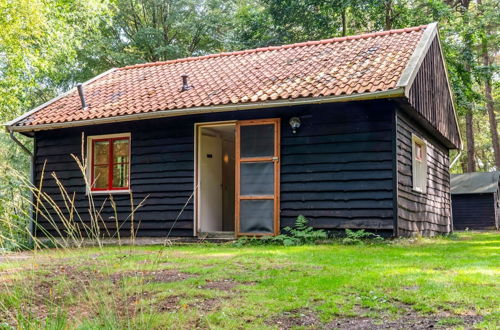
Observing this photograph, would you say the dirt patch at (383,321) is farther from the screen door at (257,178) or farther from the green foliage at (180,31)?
the green foliage at (180,31)

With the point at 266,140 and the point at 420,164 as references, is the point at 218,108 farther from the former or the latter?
the point at 420,164

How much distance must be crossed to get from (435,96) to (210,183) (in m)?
5.56

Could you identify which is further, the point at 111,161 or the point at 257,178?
the point at 111,161

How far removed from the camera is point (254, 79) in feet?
34.4

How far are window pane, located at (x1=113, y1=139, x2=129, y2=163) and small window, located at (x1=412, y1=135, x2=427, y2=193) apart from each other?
5.85 m

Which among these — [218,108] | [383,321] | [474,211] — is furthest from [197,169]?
[474,211]

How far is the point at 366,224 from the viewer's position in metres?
8.73

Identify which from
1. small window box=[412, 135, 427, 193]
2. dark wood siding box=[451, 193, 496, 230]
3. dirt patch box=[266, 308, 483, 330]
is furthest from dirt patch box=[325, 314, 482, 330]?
dark wood siding box=[451, 193, 496, 230]

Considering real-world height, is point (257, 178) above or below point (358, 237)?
above

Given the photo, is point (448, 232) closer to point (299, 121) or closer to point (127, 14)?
point (299, 121)

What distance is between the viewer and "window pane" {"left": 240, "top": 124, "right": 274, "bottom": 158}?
31.2 ft

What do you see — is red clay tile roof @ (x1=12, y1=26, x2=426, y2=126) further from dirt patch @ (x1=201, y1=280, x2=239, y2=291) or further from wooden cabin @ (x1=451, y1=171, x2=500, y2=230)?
wooden cabin @ (x1=451, y1=171, x2=500, y2=230)

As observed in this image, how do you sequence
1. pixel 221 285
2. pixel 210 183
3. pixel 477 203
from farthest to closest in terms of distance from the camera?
pixel 477 203, pixel 210 183, pixel 221 285

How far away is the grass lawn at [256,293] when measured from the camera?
352 centimetres
